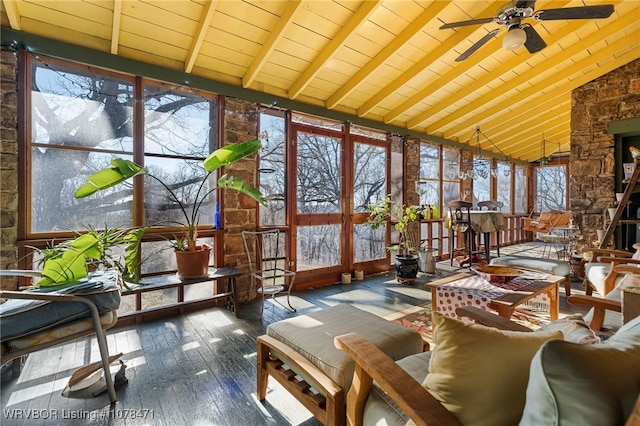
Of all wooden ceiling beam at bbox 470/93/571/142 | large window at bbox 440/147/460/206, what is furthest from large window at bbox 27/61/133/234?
wooden ceiling beam at bbox 470/93/571/142

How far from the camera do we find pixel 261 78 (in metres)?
3.68

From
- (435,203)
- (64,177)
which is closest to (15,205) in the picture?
(64,177)

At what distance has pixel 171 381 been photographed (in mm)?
2070

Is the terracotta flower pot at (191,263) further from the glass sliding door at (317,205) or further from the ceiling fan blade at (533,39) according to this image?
the ceiling fan blade at (533,39)

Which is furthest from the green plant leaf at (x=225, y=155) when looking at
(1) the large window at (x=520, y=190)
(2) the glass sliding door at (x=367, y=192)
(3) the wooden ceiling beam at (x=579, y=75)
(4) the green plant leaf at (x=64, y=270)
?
(1) the large window at (x=520, y=190)

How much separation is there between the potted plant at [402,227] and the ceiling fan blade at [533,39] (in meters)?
2.51

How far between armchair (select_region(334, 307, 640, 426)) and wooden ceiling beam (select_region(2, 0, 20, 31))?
3316 mm

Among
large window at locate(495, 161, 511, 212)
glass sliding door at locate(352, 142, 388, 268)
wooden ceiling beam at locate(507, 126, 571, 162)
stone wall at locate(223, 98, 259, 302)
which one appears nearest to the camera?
stone wall at locate(223, 98, 259, 302)

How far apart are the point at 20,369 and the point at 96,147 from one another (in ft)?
6.12

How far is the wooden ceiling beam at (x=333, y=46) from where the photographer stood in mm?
2750

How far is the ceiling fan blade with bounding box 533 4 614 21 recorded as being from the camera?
214 centimetres

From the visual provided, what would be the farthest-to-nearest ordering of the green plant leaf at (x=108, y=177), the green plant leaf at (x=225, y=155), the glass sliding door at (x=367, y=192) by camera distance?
1. the glass sliding door at (x=367, y=192)
2. the green plant leaf at (x=225, y=155)
3. the green plant leaf at (x=108, y=177)

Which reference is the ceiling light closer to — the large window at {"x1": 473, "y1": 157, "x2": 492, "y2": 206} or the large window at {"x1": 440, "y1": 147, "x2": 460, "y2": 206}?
the large window at {"x1": 440, "y1": 147, "x2": 460, "y2": 206}

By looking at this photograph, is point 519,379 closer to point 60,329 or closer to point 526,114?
point 60,329
